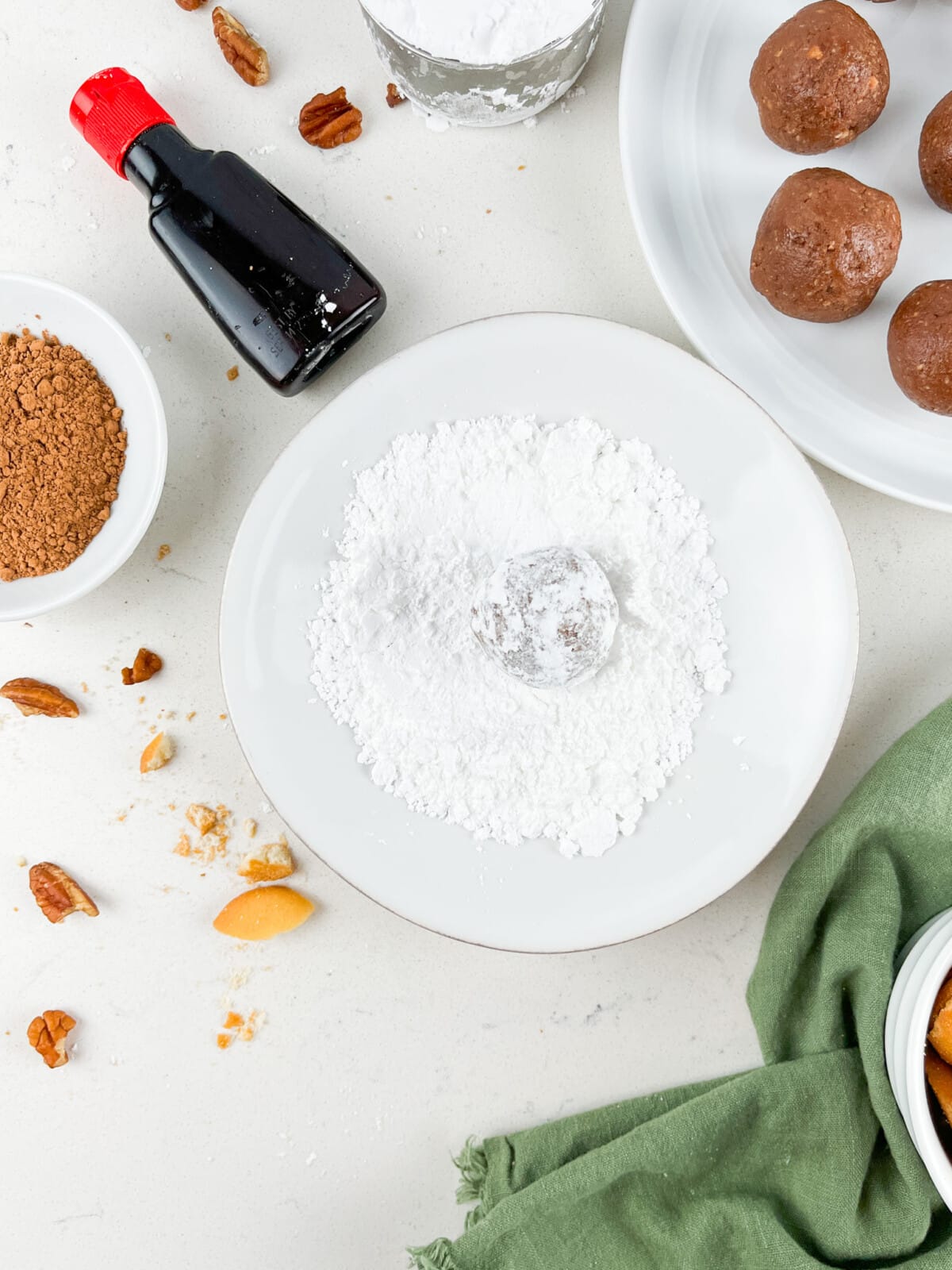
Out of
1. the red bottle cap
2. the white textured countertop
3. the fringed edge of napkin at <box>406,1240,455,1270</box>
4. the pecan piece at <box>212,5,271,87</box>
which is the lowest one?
the fringed edge of napkin at <box>406,1240,455,1270</box>

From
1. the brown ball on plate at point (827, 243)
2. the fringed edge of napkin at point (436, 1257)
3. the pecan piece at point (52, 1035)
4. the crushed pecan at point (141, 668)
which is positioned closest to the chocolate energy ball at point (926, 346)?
the brown ball on plate at point (827, 243)

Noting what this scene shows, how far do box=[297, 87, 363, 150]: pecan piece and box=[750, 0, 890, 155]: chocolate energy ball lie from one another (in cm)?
40

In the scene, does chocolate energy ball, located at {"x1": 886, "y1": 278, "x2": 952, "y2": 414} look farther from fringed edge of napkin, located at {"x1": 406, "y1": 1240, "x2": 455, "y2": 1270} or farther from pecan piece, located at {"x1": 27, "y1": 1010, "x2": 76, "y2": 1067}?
pecan piece, located at {"x1": 27, "y1": 1010, "x2": 76, "y2": 1067}

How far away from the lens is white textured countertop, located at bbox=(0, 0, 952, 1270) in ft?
3.38

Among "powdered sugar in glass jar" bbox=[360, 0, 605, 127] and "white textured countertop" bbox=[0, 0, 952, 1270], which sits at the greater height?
"powdered sugar in glass jar" bbox=[360, 0, 605, 127]

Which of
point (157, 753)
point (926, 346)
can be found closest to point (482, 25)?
point (926, 346)

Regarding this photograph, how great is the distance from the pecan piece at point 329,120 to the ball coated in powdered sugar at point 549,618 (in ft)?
→ 1.64

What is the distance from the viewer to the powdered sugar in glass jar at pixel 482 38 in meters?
0.85

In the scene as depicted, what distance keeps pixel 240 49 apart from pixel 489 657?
26.6 inches

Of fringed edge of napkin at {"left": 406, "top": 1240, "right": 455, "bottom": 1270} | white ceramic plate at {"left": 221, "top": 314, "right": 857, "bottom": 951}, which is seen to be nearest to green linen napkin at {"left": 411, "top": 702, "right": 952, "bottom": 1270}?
fringed edge of napkin at {"left": 406, "top": 1240, "right": 455, "bottom": 1270}

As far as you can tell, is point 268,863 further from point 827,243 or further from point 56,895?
point 827,243

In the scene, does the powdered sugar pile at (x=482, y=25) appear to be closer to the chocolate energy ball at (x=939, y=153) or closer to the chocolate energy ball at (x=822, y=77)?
the chocolate energy ball at (x=822, y=77)

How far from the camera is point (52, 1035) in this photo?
104 centimetres

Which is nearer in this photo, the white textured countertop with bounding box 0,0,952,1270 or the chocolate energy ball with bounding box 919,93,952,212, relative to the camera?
the chocolate energy ball with bounding box 919,93,952,212
